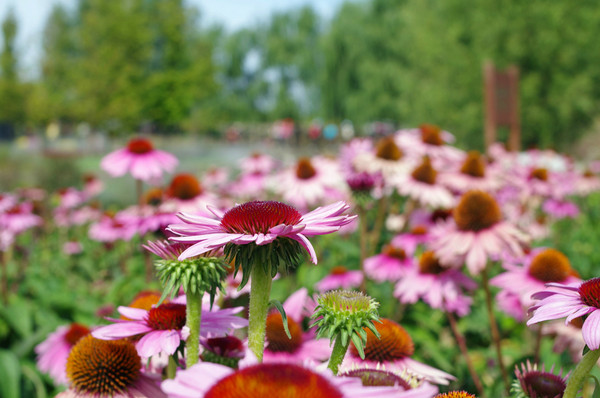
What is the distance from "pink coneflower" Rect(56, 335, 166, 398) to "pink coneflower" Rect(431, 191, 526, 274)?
1021mm

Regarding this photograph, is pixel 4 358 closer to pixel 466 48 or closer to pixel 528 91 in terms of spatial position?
pixel 528 91

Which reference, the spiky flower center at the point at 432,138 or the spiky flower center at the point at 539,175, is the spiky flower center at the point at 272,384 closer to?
the spiky flower center at the point at 432,138

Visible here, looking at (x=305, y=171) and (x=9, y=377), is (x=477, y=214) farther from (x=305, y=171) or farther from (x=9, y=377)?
(x=9, y=377)

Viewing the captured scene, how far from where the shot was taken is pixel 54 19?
35.5 metres

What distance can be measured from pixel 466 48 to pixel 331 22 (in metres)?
4.89

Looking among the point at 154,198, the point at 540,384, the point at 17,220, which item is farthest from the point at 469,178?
the point at 17,220

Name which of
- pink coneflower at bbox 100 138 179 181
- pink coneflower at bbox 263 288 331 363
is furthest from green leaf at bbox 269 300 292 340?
pink coneflower at bbox 100 138 179 181

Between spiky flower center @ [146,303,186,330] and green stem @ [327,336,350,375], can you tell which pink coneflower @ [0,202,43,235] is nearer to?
spiky flower center @ [146,303,186,330]

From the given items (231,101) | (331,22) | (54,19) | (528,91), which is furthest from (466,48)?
(54,19)

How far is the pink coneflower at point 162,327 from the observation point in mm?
625

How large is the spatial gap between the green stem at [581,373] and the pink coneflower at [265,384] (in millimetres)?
246

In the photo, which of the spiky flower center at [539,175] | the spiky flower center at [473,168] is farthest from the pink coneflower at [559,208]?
the spiky flower center at [473,168]

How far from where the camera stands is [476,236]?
1583 mm

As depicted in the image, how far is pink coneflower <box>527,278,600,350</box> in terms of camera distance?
55 centimetres
